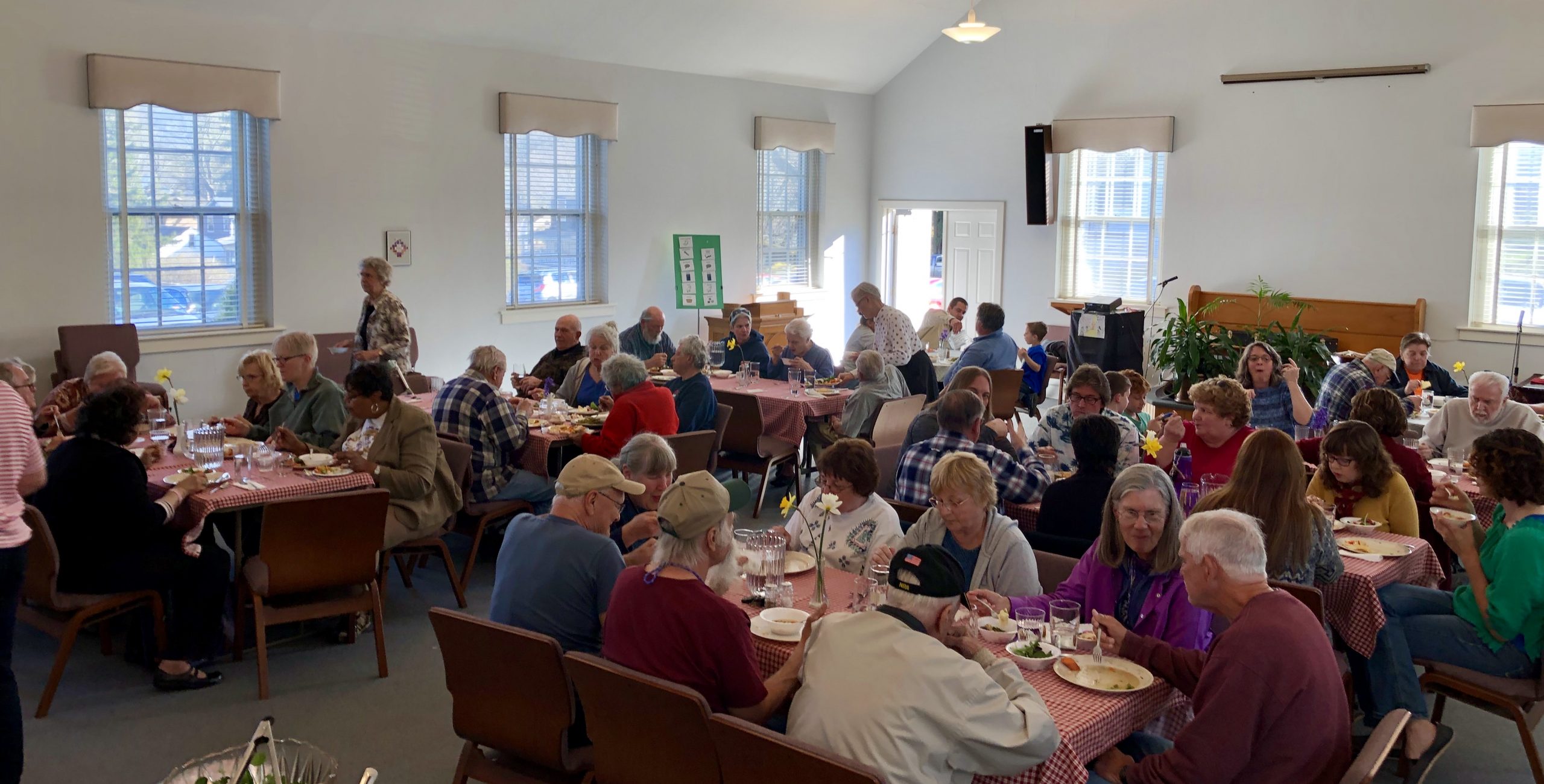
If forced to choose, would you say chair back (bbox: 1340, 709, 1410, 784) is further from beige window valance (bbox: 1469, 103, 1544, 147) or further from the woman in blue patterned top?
beige window valance (bbox: 1469, 103, 1544, 147)

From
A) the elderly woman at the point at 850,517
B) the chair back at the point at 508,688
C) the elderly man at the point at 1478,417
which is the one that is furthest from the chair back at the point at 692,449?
the elderly man at the point at 1478,417

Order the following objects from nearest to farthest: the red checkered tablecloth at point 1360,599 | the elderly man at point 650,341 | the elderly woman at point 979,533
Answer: the elderly woman at point 979,533 < the red checkered tablecloth at point 1360,599 < the elderly man at point 650,341

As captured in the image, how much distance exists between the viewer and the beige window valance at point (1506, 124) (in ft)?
32.4

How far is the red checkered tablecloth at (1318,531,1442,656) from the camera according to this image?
4.10 metres

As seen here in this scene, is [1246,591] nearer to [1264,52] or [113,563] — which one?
[113,563]

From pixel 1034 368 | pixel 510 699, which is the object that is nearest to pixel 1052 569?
pixel 510 699

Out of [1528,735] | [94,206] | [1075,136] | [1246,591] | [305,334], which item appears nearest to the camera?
[1246,591]

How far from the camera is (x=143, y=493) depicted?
4602 millimetres

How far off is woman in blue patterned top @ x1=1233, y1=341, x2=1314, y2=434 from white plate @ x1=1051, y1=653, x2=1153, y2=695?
3.98 meters

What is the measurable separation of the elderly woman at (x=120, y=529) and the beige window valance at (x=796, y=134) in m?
9.00

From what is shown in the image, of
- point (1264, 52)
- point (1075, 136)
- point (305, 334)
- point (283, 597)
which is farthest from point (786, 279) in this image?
point (283, 597)

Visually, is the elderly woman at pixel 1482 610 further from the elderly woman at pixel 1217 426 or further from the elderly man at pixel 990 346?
the elderly man at pixel 990 346

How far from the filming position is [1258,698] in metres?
2.69

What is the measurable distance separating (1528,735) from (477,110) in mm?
9039
